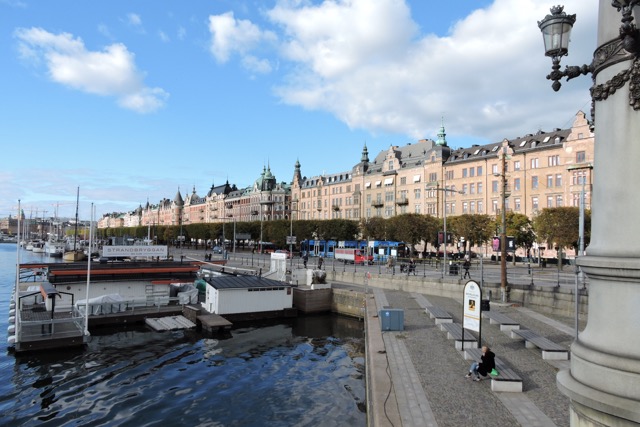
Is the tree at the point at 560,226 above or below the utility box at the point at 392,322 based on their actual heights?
above

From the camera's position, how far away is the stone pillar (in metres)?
4.98

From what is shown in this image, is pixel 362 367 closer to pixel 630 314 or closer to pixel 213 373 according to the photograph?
pixel 213 373

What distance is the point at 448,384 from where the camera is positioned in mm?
14320

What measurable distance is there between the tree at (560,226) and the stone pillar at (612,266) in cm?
5707

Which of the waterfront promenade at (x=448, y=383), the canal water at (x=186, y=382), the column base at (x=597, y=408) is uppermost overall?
the column base at (x=597, y=408)

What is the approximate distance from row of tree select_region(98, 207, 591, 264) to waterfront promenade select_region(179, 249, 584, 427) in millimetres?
28690

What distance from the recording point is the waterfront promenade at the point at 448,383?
457 inches

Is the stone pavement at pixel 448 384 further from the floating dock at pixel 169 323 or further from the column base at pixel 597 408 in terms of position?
the floating dock at pixel 169 323

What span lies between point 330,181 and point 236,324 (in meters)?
95.5

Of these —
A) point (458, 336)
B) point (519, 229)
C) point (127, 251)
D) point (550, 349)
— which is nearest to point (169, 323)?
point (127, 251)

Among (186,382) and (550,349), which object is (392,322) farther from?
(186,382)

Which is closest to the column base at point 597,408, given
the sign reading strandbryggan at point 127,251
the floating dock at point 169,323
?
the floating dock at point 169,323

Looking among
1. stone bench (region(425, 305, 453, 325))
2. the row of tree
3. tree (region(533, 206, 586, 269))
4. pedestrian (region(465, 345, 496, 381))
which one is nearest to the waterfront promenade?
pedestrian (region(465, 345, 496, 381))

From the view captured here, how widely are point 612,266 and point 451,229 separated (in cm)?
7485
